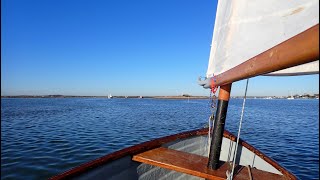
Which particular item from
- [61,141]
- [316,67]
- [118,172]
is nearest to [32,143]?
[61,141]

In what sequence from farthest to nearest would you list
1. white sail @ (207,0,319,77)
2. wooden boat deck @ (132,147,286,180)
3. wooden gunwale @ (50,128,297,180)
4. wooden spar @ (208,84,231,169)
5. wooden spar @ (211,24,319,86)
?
wooden boat deck @ (132,147,286,180)
wooden spar @ (208,84,231,169)
wooden gunwale @ (50,128,297,180)
white sail @ (207,0,319,77)
wooden spar @ (211,24,319,86)

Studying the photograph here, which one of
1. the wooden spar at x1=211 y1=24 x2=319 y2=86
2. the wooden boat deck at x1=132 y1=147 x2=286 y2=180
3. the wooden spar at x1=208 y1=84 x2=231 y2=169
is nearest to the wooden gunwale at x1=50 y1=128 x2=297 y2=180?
the wooden boat deck at x1=132 y1=147 x2=286 y2=180

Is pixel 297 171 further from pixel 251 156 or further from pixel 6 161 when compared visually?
pixel 6 161

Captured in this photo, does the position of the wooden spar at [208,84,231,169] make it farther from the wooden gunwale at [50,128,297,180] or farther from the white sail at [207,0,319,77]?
the wooden gunwale at [50,128,297,180]

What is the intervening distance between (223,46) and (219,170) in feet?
8.17

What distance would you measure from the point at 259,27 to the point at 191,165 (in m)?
3.02

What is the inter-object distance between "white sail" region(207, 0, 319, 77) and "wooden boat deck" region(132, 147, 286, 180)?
→ 6.39 feet

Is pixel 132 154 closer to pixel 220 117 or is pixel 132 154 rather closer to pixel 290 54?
pixel 220 117

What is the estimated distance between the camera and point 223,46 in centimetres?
376

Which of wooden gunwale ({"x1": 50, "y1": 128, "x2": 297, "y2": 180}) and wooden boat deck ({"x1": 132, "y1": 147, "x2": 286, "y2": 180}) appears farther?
wooden boat deck ({"x1": 132, "y1": 147, "x2": 286, "y2": 180})

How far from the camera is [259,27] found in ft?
10.5

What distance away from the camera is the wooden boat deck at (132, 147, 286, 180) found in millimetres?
4547

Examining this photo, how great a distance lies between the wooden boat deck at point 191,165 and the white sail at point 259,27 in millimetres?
1948

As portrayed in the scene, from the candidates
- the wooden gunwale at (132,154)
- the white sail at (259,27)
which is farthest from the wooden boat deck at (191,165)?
the white sail at (259,27)
